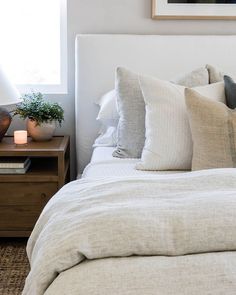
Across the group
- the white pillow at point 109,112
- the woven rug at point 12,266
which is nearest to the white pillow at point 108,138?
the white pillow at point 109,112

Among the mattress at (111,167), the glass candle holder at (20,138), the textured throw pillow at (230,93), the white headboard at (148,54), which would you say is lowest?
the mattress at (111,167)

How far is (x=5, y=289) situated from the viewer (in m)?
2.37

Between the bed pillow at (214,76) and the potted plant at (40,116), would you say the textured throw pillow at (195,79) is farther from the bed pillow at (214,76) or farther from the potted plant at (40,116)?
the potted plant at (40,116)

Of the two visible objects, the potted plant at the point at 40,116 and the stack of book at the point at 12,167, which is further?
the potted plant at the point at 40,116

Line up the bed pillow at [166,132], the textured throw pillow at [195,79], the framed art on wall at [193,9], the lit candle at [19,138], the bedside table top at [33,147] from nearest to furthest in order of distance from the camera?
the bed pillow at [166,132]
the textured throw pillow at [195,79]
the bedside table top at [33,147]
the lit candle at [19,138]
the framed art on wall at [193,9]

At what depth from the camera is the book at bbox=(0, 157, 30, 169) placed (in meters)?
2.72

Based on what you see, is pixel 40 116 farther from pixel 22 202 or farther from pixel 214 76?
pixel 214 76

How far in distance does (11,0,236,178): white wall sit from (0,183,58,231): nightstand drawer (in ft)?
3.27

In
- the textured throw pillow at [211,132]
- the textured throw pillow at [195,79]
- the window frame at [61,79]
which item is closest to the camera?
the textured throw pillow at [211,132]

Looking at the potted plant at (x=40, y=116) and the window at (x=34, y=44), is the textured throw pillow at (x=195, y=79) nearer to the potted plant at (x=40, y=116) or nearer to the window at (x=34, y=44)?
the potted plant at (x=40, y=116)

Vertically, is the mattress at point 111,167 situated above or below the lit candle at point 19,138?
below

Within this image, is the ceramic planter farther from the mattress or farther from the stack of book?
the mattress

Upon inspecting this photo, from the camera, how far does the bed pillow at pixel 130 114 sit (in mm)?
2441

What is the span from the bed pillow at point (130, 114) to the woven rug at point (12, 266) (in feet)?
2.74
